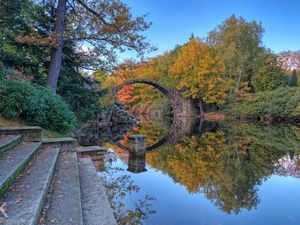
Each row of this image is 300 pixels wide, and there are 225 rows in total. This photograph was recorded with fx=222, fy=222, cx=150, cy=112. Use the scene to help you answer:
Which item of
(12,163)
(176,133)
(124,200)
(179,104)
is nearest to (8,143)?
(12,163)

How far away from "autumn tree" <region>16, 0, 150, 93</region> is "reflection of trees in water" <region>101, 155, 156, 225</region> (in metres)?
4.11

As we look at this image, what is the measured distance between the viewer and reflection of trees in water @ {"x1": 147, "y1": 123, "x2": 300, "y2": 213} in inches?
164

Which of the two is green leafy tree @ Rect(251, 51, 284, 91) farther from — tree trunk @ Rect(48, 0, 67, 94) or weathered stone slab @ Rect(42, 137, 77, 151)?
weathered stone slab @ Rect(42, 137, 77, 151)

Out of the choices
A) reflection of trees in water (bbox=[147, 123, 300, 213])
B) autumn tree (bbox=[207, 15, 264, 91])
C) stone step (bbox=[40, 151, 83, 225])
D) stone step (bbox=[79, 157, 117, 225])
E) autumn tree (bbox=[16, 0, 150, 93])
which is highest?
autumn tree (bbox=[207, 15, 264, 91])

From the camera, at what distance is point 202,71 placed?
74.3 ft

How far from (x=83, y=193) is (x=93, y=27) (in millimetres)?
6564

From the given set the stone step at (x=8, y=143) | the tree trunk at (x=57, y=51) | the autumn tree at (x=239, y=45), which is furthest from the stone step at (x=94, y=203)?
the autumn tree at (x=239, y=45)

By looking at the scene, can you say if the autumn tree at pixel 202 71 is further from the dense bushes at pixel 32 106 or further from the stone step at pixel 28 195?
the stone step at pixel 28 195

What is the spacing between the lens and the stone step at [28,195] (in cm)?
173

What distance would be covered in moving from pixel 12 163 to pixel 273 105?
21924 millimetres

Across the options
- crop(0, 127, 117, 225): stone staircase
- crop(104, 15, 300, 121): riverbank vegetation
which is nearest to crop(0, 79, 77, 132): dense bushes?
crop(0, 127, 117, 225): stone staircase

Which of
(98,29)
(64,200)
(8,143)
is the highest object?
(98,29)

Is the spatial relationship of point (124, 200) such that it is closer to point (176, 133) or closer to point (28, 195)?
point (28, 195)

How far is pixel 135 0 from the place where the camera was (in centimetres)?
909
